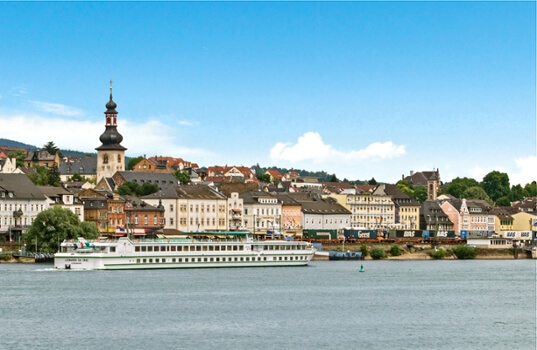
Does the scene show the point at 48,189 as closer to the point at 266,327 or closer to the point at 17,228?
the point at 17,228

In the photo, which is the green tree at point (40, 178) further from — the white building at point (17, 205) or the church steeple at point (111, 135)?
the white building at point (17, 205)

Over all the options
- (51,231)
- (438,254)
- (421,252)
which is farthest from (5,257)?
(438,254)

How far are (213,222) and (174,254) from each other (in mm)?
50203

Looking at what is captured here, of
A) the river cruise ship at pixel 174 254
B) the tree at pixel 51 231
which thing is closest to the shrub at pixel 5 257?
the tree at pixel 51 231

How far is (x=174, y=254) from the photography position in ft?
341

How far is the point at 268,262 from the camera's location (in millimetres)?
110188

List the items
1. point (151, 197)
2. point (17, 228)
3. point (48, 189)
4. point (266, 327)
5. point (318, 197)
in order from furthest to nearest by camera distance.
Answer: point (318, 197), point (151, 197), point (48, 189), point (17, 228), point (266, 327)

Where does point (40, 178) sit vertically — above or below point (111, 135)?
below

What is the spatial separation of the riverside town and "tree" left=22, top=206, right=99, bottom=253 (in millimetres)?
88

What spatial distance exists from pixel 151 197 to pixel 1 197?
78.7 feet

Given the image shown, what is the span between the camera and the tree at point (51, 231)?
11325 centimetres

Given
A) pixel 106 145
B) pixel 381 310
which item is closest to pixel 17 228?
pixel 106 145

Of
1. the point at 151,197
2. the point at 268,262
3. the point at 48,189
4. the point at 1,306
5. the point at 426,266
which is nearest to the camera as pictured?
the point at 1,306

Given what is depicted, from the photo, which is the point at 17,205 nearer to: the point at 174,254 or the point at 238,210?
the point at 174,254
